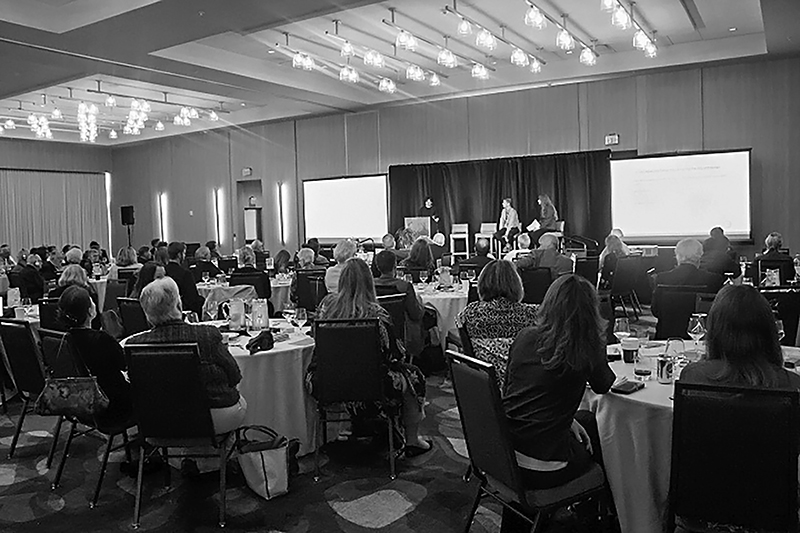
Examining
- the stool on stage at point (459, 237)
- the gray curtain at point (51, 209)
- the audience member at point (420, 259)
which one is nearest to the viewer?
the audience member at point (420, 259)

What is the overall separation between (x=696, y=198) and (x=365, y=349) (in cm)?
1025

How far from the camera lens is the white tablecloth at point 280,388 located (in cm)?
457

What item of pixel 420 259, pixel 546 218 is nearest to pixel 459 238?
pixel 546 218

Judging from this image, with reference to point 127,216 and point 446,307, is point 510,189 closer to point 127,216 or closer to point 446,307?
point 446,307

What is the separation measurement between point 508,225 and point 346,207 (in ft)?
14.6

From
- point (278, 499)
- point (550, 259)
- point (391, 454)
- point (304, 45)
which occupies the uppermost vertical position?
point (304, 45)

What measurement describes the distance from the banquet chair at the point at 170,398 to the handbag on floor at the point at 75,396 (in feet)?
1.02

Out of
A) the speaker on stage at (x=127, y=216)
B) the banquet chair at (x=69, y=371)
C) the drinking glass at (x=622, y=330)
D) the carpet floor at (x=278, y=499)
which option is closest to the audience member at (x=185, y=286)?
the carpet floor at (x=278, y=499)

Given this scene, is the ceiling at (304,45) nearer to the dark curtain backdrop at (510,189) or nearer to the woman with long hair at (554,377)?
the dark curtain backdrop at (510,189)

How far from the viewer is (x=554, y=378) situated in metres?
2.92

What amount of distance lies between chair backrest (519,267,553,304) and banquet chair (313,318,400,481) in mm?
3399

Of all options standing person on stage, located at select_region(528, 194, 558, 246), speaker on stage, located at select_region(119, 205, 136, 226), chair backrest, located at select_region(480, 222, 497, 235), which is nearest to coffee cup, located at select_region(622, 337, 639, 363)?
standing person on stage, located at select_region(528, 194, 558, 246)

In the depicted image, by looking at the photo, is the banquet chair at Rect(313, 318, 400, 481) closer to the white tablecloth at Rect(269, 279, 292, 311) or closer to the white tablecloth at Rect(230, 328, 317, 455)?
the white tablecloth at Rect(230, 328, 317, 455)

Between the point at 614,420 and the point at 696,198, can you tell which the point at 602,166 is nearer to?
the point at 696,198
